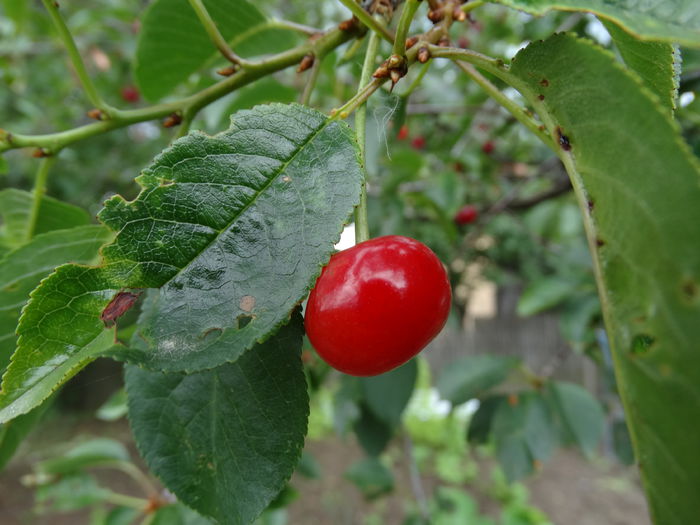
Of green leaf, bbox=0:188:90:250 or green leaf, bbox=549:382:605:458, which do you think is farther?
green leaf, bbox=549:382:605:458

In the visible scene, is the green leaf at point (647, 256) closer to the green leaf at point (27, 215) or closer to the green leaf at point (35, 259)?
the green leaf at point (35, 259)

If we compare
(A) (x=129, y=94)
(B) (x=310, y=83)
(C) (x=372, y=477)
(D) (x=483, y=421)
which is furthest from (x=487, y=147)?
(A) (x=129, y=94)

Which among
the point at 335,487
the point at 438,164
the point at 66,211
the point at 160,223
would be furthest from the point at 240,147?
the point at 335,487

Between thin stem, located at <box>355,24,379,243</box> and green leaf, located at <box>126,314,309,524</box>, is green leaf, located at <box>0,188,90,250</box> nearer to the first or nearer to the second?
green leaf, located at <box>126,314,309,524</box>

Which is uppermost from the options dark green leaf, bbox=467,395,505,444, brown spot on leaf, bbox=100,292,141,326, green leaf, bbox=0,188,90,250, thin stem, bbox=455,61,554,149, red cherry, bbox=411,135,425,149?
thin stem, bbox=455,61,554,149

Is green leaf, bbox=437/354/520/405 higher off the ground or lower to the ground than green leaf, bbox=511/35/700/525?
lower

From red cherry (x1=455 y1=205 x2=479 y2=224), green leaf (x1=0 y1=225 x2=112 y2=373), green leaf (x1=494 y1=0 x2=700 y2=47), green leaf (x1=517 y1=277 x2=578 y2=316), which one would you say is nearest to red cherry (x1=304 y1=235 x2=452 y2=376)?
green leaf (x1=494 y1=0 x2=700 y2=47)

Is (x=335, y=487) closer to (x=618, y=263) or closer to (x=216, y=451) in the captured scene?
(x=216, y=451)
